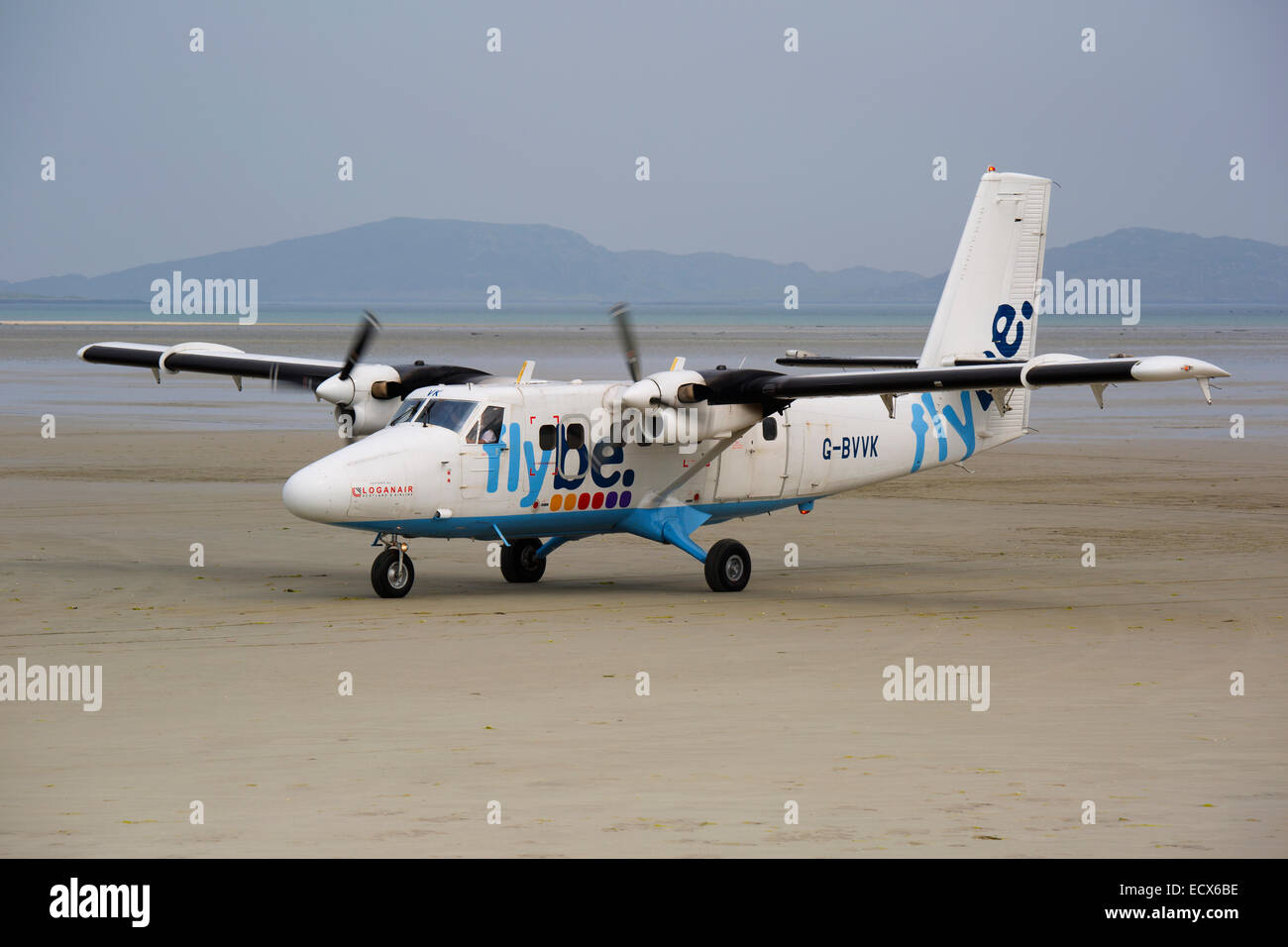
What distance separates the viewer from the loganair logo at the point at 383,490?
59.1 feet

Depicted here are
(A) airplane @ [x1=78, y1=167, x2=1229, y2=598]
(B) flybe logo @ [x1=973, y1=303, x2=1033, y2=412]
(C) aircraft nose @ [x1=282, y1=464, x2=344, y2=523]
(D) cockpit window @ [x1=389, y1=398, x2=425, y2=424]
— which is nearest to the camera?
(C) aircraft nose @ [x1=282, y1=464, x2=344, y2=523]

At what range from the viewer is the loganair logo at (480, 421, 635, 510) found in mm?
19156

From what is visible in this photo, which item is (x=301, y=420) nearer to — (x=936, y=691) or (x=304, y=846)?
(x=936, y=691)

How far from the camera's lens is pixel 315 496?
700 inches

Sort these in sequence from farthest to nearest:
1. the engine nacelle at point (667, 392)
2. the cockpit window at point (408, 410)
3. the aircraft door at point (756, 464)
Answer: the aircraft door at point (756, 464)
the engine nacelle at point (667, 392)
the cockpit window at point (408, 410)

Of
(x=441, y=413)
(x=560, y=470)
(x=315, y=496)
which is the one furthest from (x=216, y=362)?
(x=315, y=496)

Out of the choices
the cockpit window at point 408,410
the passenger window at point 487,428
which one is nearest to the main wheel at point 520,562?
the passenger window at point 487,428

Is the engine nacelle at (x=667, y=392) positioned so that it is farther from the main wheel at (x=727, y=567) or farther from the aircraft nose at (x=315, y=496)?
the aircraft nose at (x=315, y=496)

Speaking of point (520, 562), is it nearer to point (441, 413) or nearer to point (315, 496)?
point (441, 413)

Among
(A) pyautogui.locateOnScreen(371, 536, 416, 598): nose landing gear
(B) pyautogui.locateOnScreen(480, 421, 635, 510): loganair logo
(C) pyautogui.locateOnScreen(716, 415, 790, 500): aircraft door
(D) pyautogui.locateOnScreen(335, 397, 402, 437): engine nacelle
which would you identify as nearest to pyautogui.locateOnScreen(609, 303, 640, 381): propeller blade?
(B) pyautogui.locateOnScreen(480, 421, 635, 510): loganair logo

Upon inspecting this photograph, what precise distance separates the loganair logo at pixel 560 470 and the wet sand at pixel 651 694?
47.5 inches

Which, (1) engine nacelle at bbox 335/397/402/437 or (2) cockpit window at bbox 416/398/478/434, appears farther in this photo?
(1) engine nacelle at bbox 335/397/402/437

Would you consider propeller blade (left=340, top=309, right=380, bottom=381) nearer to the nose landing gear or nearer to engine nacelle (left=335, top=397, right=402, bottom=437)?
engine nacelle (left=335, top=397, right=402, bottom=437)

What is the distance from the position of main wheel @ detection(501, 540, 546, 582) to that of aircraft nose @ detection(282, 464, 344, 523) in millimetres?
3448
